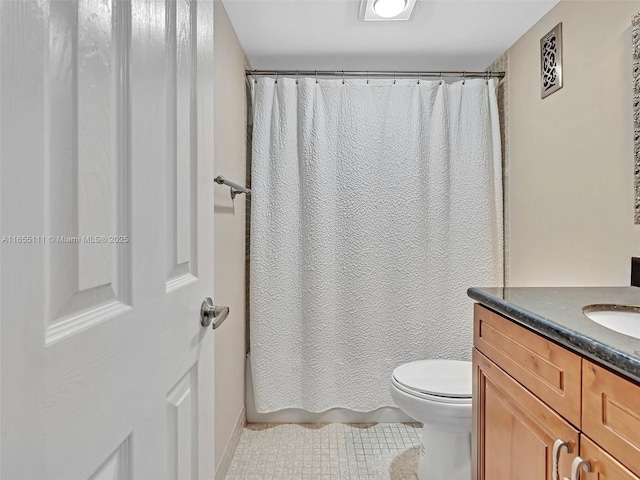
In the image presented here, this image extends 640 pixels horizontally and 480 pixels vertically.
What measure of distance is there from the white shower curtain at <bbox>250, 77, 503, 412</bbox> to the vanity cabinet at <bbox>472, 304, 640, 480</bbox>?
0.96 metres

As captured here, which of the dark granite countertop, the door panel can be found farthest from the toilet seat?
the door panel

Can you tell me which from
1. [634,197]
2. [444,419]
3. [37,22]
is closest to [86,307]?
[37,22]

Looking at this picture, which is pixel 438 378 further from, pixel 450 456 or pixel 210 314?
pixel 210 314

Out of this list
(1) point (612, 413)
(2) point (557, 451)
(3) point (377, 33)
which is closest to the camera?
(1) point (612, 413)

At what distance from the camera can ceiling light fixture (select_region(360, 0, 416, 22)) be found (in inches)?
65.4

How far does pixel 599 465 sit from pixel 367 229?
156 cm

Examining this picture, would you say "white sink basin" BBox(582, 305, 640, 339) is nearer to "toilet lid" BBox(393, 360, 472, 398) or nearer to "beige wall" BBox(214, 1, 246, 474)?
"toilet lid" BBox(393, 360, 472, 398)

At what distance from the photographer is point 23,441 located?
375 mm

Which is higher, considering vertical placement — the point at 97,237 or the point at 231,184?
the point at 231,184

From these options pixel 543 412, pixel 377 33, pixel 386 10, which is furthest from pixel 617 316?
pixel 377 33

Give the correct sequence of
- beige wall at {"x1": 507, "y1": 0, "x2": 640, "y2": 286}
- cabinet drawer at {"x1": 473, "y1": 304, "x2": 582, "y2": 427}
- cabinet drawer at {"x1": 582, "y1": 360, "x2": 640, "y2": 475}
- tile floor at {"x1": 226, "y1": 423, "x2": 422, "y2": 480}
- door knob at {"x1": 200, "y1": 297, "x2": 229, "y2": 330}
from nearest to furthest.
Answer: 1. cabinet drawer at {"x1": 582, "y1": 360, "x2": 640, "y2": 475}
2. cabinet drawer at {"x1": 473, "y1": 304, "x2": 582, "y2": 427}
3. door knob at {"x1": 200, "y1": 297, "x2": 229, "y2": 330}
4. beige wall at {"x1": 507, "y1": 0, "x2": 640, "y2": 286}
5. tile floor at {"x1": 226, "y1": 423, "x2": 422, "y2": 480}

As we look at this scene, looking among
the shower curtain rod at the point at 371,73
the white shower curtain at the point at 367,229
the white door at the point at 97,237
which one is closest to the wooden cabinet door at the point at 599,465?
the white door at the point at 97,237

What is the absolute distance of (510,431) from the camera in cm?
101

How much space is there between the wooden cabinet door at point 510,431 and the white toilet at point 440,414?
0.92 ft
